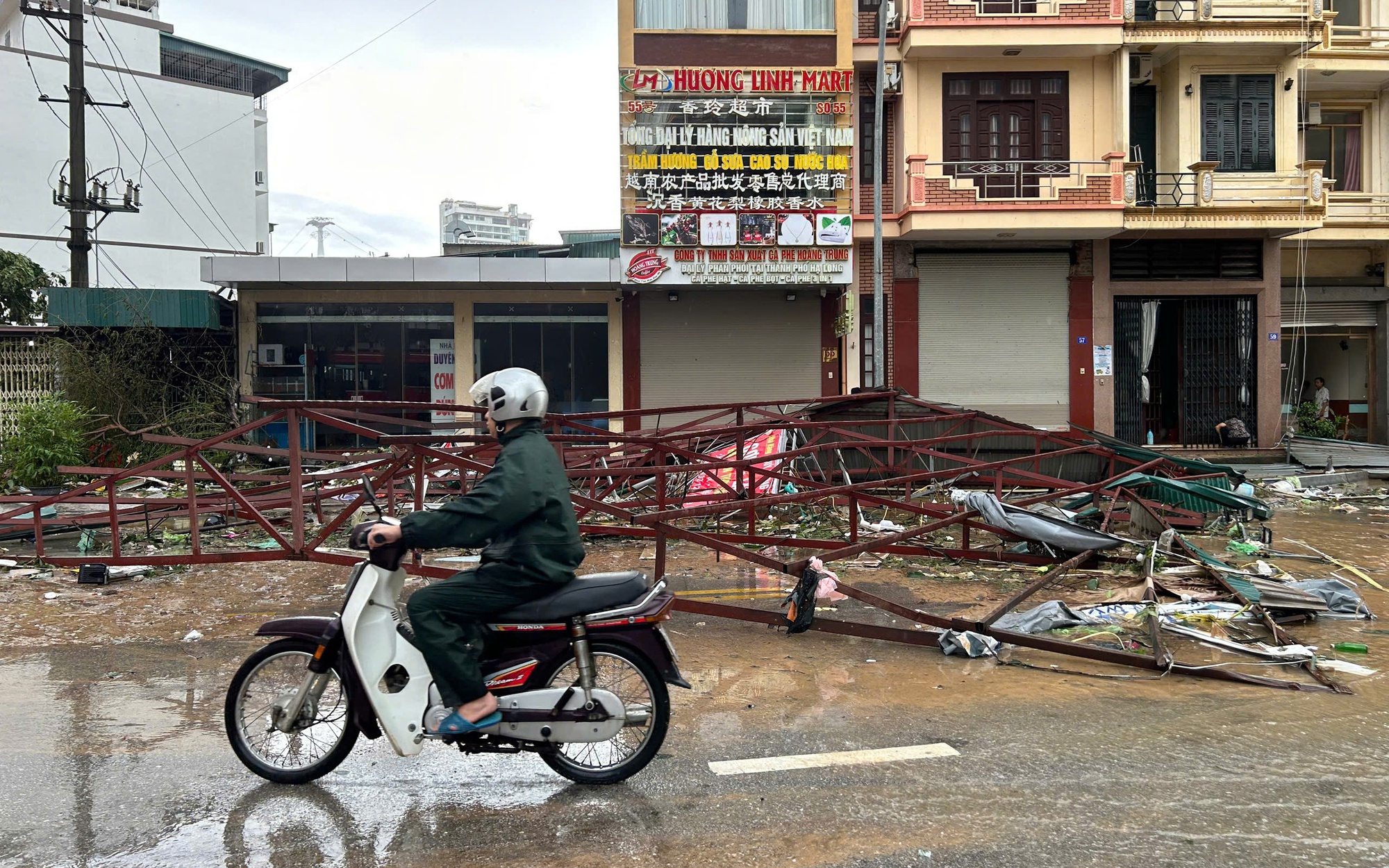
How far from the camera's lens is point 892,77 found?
69.9 feet

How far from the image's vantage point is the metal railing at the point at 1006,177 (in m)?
20.4

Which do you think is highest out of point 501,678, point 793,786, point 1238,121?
point 1238,121

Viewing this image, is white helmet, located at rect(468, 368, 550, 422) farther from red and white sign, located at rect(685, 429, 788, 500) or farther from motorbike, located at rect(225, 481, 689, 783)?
red and white sign, located at rect(685, 429, 788, 500)

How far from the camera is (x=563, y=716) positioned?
4027 millimetres

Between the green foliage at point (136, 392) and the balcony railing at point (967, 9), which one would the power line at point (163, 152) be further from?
the balcony railing at point (967, 9)

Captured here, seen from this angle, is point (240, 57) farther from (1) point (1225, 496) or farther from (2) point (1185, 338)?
(1) point (1225, 496)

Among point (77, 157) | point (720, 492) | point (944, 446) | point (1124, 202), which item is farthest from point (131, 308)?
point (1124, 202)

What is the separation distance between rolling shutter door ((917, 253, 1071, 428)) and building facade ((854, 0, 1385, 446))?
0.12 ft

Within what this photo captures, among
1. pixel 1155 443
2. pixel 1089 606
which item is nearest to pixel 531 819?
pixel 1089 606

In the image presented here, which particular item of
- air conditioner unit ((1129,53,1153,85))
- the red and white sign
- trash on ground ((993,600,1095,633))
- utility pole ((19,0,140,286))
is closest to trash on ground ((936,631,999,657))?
trash on ground ((993,600,1095,633))

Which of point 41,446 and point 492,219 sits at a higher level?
point 492,219

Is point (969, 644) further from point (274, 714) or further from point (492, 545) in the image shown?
point (274, 714)

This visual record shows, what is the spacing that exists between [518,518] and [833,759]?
1935 mm

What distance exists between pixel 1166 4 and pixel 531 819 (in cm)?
2354
